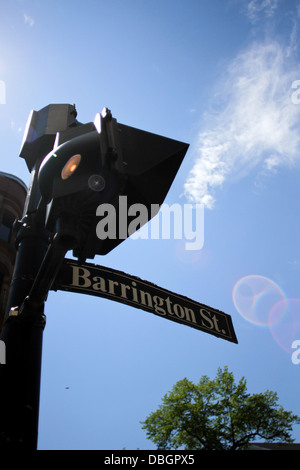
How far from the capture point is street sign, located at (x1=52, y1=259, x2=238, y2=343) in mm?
2916

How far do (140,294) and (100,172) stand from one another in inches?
73.7

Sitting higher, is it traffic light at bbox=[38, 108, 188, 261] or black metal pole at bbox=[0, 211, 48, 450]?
traffic light at bbox=[38, 108, 188, 261]

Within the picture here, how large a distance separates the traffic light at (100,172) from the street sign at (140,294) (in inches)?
42.5

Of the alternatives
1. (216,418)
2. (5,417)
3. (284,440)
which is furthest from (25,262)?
(284,440)

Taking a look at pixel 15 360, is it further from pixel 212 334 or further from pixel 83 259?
pixel 212 334

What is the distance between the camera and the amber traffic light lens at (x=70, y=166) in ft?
5.02

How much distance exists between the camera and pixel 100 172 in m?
1.50

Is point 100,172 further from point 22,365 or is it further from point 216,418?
point 216,418

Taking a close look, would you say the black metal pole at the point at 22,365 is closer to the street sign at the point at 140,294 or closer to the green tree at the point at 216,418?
the street sign at the point at 140,294

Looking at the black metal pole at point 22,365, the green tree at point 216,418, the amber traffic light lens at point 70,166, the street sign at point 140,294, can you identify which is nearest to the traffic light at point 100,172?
the amber traffic light lens at point 70,166

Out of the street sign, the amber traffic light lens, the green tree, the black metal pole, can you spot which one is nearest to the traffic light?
the amber traffic light lens

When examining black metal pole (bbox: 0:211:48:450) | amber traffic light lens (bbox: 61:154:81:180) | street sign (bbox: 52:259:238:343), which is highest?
street sign (bbox: 52:259:238:343)
